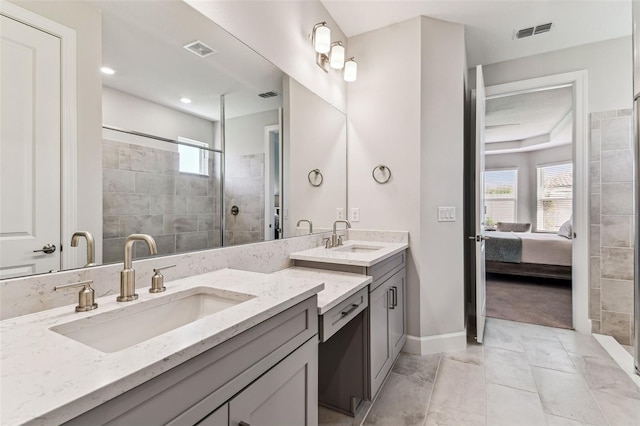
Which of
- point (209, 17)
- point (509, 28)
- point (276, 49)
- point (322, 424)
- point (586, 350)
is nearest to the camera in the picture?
point (209, 17)

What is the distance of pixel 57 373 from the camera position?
1.70 ft

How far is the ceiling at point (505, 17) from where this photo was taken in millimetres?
2266

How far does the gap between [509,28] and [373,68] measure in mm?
1205

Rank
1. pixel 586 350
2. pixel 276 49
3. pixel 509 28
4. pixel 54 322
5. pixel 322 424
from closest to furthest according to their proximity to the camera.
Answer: pixel 54 322 → pixel 322 424 → pixel 276 49 → pixel 586 350 → pixel 509 28

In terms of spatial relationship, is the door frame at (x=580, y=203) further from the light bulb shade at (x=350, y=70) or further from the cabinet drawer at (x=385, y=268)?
the light bulb shade at (x=350, y=70)

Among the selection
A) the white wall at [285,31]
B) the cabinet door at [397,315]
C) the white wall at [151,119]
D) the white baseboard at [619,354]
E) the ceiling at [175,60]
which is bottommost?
the white baseboard at [619,354]

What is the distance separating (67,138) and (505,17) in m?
3.05

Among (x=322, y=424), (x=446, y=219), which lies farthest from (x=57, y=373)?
(x=446, y=219)

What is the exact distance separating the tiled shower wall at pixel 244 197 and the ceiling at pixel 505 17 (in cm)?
157

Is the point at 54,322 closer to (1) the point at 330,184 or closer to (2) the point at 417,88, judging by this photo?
(1) the point at 330,184

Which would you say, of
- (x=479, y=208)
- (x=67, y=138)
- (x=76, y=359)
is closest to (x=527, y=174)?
(x=479, y=208)

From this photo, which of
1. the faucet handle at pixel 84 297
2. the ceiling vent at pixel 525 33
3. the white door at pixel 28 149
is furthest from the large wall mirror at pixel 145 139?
the ceiling vent at pixel 525 33

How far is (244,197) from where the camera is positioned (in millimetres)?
1567

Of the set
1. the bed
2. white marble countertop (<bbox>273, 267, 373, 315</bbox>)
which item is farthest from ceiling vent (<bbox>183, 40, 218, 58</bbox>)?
the bed
